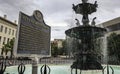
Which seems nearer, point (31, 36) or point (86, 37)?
point (86, 37)

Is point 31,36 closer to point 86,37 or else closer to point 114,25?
point 86,37

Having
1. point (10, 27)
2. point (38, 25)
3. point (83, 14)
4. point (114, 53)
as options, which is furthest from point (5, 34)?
point (83, 14)

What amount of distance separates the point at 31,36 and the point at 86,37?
6455mm

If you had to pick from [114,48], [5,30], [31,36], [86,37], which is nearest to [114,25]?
[114,48]

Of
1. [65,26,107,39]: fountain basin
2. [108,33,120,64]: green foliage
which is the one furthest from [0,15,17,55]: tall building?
[65,26,107,39]: fountain basin

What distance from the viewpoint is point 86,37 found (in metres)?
13.6

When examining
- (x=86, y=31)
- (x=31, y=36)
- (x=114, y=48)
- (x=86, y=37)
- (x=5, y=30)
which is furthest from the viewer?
(x=5, y=30)

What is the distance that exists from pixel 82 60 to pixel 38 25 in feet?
25.9

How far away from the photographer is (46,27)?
2223cm

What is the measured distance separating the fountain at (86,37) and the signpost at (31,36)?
4.44 meters

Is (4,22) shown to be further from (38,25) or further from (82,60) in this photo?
(82,60)

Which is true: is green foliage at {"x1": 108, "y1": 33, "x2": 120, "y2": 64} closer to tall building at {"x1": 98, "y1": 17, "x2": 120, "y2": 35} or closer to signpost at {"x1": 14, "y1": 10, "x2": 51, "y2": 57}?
tall building at {"x1": 98, "y1": 17, "x2": 120, "y2": 35}

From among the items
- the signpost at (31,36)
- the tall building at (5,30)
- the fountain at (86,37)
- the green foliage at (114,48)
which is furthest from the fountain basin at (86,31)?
the tall building at (5,30)

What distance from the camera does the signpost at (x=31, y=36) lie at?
52.6 ft
